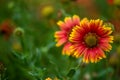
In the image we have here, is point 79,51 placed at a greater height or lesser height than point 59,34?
lesser

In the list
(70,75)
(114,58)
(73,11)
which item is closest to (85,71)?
(114,58)

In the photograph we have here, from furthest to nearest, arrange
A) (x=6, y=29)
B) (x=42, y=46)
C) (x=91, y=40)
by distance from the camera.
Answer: (x=6, y=29) → (x=42, y=46) → (x=91, y=40)

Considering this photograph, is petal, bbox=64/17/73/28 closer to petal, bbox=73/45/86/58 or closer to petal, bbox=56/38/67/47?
petal, bbox=56/38/67/47

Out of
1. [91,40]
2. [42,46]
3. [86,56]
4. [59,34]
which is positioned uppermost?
[42,46]

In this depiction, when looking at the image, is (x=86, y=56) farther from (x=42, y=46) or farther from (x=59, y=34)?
(x=42, y=46)

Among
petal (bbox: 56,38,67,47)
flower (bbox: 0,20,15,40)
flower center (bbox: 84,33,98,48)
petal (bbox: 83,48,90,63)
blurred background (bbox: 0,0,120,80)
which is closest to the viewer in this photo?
petal (bbox: 83,48,90,63)

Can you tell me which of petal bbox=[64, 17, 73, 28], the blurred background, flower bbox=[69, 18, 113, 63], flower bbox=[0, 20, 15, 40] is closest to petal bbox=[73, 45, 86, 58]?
flower bbox=[69, 18, 113, 63]

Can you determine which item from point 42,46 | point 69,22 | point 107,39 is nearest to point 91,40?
point 107,39

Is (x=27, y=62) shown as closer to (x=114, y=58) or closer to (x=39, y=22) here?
(x=114, y=58)
